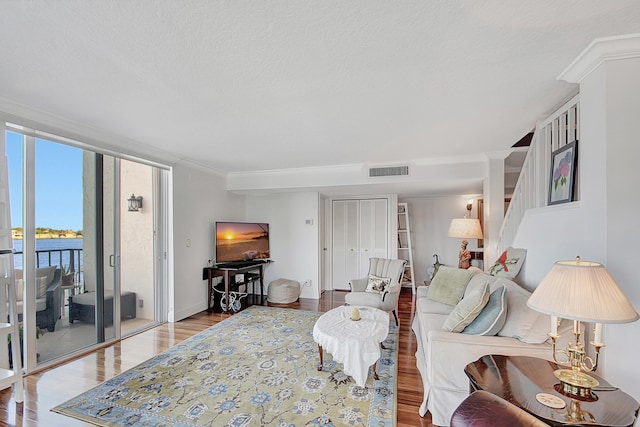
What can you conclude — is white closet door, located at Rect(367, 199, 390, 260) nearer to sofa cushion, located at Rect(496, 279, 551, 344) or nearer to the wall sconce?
sofa cushion, located at Rect(496, 279, 551, 344)

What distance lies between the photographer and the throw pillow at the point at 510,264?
2.63m

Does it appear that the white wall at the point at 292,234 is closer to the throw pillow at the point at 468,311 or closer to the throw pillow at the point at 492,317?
the throw pillow at the point at 468,311

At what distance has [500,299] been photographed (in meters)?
1.97

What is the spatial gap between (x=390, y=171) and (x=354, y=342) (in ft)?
8.57

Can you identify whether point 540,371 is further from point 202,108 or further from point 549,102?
point 202,108

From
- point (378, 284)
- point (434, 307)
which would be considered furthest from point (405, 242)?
point (434, 307)

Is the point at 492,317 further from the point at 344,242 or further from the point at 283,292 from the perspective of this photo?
the point at 344,242

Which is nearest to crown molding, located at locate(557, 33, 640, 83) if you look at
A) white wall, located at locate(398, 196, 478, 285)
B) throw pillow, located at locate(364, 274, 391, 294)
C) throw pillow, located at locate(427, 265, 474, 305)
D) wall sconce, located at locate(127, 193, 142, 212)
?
throw pillow, located at locate(427, 265, 474, 305)

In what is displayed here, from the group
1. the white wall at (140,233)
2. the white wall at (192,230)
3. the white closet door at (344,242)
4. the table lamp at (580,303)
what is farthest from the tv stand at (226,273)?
the table lamp at (580,303)

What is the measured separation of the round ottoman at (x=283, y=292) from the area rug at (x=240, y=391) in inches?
71.5

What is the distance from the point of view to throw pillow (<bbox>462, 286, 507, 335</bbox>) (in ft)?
6.27

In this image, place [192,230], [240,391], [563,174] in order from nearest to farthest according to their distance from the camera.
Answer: [563,174]
[240,391]
[192,230]

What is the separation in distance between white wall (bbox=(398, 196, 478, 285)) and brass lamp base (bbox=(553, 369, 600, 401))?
4955 millimetres

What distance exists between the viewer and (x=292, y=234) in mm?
5746
